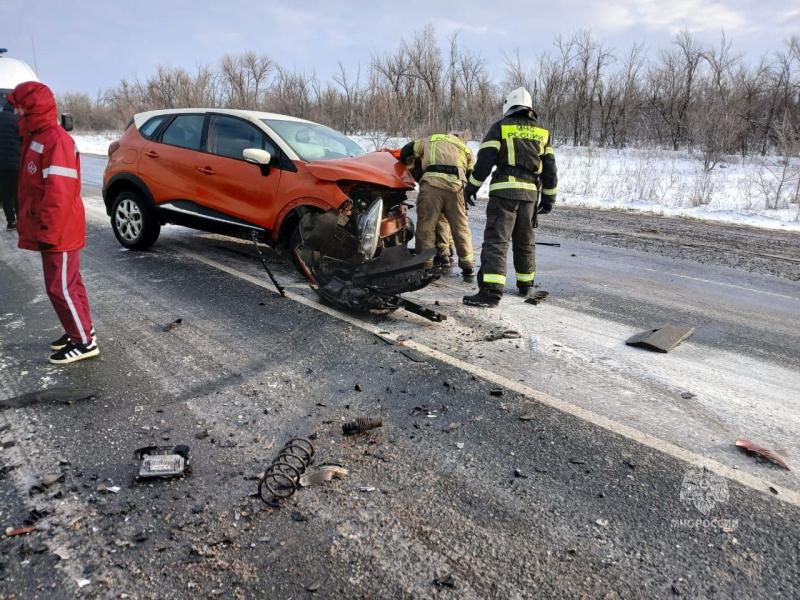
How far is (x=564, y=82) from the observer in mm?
35000

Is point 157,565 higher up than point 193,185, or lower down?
lower down

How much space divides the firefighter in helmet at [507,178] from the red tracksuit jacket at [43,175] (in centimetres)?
342

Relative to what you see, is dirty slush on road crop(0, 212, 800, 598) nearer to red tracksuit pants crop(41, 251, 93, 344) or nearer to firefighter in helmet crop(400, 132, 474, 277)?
red tracksuit pants crop(41, 251, 93, 344)

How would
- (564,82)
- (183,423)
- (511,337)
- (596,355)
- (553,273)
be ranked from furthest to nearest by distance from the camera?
(564,82), (553,273), (511,337), (596,355), (183,423)

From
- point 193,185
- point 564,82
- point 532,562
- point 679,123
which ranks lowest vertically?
point 532,562

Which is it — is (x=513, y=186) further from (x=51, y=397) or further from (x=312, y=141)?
(x=51, y=397)

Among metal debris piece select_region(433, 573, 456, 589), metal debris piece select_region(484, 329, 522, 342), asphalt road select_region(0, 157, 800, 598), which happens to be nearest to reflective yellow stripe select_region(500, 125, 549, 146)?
asphalt road select_region(0, 157, 800, 598)

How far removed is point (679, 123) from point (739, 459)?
107 feet

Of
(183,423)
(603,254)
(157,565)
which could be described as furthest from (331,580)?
(603,254)

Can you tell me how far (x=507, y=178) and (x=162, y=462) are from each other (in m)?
4.12

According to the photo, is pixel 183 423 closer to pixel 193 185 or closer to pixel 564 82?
pixel 193 185

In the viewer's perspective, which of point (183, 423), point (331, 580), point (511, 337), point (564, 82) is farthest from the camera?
point (564, 82)

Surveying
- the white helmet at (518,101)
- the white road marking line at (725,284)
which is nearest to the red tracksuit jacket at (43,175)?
the white helmet at (518,101)

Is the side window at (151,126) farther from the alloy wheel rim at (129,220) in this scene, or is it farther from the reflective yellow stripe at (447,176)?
the reflective yellow stripe at (447,176)
